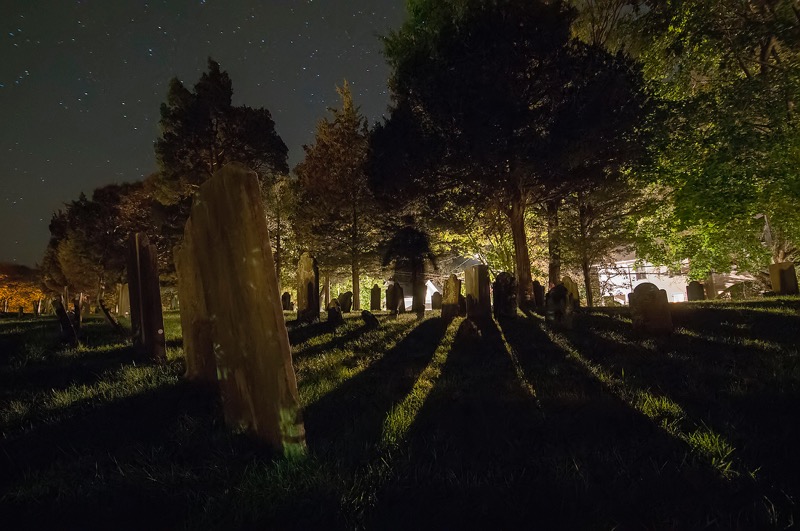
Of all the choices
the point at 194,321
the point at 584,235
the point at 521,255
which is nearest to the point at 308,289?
the point at 194,321

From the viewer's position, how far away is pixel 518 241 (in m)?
17.0

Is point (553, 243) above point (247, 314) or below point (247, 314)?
above

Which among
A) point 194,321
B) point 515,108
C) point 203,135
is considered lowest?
point 194,321

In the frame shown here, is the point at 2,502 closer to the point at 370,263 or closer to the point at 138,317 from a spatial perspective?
the point at 138,317

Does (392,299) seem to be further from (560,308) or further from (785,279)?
(785,279)

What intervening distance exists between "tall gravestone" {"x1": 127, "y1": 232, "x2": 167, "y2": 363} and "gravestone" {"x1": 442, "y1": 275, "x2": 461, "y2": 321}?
683 centimetres

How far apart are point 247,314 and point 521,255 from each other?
Answer: 15.3 m

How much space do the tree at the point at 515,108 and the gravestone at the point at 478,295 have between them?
23.0 ft

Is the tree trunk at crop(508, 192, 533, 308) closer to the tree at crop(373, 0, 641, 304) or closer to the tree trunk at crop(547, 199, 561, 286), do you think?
the tree at crop(373, 0, 641, 304)

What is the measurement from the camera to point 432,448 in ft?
8.87

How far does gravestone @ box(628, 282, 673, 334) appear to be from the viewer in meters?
7.19

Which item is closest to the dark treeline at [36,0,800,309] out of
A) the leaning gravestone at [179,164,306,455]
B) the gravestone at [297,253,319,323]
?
the gravestone at [297,253,319,323]

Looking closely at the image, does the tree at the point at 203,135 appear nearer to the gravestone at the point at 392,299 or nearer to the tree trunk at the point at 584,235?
the gravestone at the point at 392,299

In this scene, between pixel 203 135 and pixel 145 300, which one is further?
pixel 203 135
